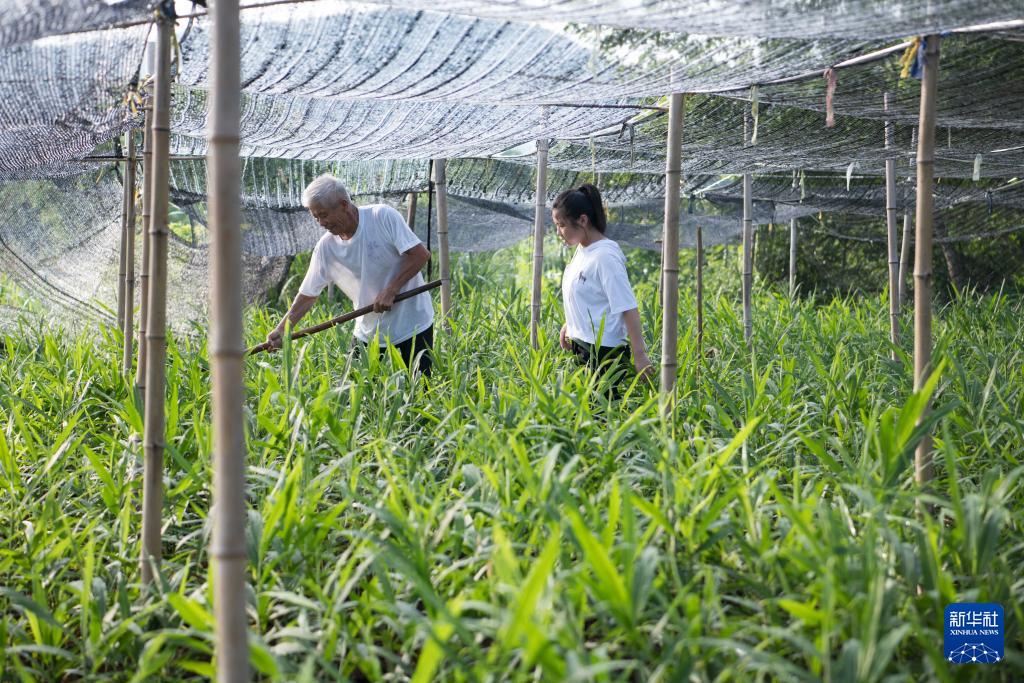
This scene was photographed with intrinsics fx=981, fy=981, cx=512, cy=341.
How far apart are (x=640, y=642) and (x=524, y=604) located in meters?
0.28

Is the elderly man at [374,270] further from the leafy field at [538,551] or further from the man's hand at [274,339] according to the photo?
the leafy field at [538,551]

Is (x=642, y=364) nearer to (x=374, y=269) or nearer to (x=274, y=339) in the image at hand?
(x=374, y=269)

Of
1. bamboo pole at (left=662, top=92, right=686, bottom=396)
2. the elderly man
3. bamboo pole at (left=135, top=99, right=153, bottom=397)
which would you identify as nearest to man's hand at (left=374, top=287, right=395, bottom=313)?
the elderly man

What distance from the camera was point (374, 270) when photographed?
3982mm

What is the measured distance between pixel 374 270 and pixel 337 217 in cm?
29

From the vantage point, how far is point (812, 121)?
193 inches

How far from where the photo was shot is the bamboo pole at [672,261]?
309 centimetres

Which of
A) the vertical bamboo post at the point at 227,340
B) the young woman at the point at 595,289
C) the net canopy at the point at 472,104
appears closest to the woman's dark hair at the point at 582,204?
the young woman at the point at 595,289

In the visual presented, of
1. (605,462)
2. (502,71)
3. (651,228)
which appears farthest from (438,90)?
(651,228)

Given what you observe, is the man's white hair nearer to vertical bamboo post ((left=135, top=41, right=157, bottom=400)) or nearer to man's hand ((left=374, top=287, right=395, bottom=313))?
man's hand ((left=374, top=287, right=395, bottom=313))

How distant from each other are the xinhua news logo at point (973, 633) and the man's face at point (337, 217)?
2.71m

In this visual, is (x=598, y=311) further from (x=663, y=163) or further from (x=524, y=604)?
(x=663, y=163)

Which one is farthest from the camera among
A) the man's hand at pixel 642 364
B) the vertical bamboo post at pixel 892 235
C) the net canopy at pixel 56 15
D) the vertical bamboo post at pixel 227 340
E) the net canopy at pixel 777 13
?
the vertical bamboo post at pixel 892 235

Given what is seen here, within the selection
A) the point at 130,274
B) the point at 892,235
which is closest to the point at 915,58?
the point at 130,274
